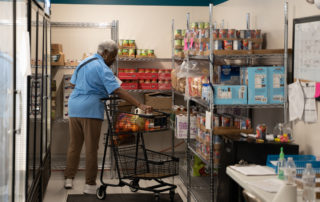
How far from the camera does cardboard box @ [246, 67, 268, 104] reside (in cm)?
471

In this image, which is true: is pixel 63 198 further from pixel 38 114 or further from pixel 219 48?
pixel 219 48

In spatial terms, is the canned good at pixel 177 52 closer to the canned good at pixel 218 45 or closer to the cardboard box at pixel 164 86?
the cardboard box at pixel 164 86

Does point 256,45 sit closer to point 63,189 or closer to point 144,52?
point 144,52

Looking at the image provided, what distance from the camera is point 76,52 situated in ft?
26.8

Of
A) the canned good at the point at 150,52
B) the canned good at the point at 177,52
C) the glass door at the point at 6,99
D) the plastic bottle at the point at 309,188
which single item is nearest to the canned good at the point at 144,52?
the canned good at the point at 150,52

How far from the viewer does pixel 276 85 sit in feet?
15.6

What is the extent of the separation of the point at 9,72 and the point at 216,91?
7.29 ft

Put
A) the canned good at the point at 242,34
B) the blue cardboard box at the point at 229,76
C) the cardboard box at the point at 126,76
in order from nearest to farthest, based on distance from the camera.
→ the blue cardboard box at the point at 229,76
the canned good at the point at 242,34
the cardboard box at the point at 126,76

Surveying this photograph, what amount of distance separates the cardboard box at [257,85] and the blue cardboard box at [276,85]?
0.04m

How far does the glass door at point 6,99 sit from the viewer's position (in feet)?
9.45

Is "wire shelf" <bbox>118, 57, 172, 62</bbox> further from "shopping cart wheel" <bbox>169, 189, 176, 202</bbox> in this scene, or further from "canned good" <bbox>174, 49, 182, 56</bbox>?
"shopping cart wheel" <bbox>169, 189, 176, 202</bbox>

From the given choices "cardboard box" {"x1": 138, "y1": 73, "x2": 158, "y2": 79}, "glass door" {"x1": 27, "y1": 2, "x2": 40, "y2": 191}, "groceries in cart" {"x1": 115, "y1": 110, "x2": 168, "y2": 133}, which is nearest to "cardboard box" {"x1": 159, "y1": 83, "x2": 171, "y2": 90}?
"cardboard box" {"x1": 138, "y1": 73, "x2": 158, "y2": 79}

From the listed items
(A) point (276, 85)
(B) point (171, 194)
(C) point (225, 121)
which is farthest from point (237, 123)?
(B) point (171, 194)

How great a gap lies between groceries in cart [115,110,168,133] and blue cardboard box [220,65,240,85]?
974mm
